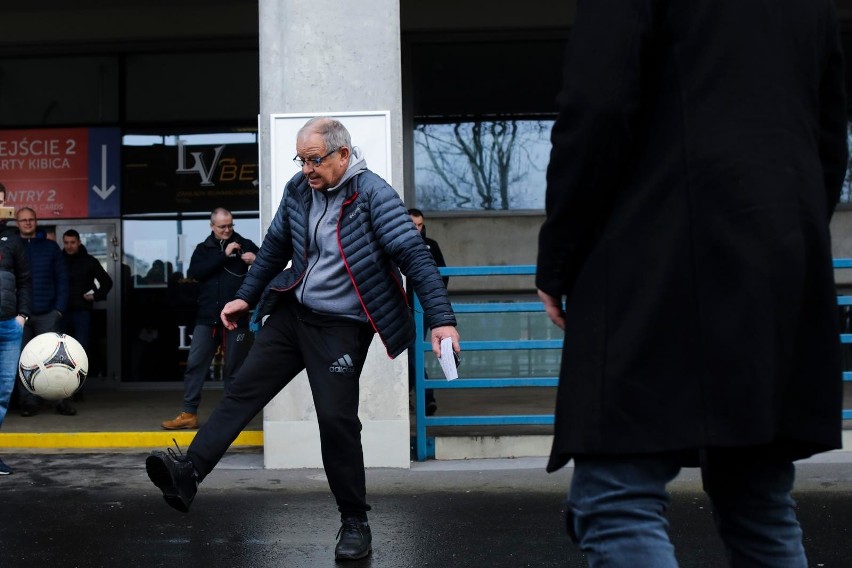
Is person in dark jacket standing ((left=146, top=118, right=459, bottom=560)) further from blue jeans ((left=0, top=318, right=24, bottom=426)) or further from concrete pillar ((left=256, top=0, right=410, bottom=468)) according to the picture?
blue jeans ((left=0, top=318, right=24, bottom=426))

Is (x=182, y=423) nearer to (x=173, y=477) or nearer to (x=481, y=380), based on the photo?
(x=481, y=380)

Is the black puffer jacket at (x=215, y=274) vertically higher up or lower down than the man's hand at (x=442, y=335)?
higher up

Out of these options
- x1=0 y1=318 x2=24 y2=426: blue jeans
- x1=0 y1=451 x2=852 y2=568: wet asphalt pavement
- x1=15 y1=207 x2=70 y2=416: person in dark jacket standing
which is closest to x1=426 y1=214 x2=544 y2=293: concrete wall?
x1=15 y1=207 x2=70 y2=416: person in dark jacket standing

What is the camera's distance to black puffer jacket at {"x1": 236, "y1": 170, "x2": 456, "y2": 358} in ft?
13.8

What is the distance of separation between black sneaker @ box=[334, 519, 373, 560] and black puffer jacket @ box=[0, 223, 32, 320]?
3.14m

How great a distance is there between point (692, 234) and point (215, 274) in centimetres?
682

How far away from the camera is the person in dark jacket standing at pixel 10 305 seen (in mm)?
6375

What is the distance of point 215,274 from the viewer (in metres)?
8.54

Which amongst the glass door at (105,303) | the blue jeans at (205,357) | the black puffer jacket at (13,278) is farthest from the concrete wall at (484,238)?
the black puffer jacket at (13,278)

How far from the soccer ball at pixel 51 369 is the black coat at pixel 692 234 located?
4850 millimetres

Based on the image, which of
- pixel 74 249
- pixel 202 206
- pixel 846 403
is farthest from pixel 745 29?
pixel 202 206

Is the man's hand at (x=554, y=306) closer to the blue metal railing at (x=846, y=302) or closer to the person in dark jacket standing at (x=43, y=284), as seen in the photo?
the blue metal railing at (x=846, y=302)

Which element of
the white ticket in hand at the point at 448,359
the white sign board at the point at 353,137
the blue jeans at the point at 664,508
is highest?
the white sign board at the point at 353,137

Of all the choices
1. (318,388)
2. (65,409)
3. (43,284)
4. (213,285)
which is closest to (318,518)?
(318,388)
